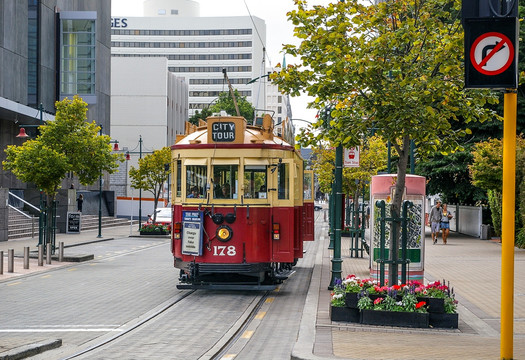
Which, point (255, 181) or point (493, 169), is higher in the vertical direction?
point (493, 169)

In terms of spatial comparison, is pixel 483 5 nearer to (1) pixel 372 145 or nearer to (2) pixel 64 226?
(1) pixel 372 145

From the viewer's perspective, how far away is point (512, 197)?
317 inches

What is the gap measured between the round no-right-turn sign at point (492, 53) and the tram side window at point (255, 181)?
8.46 meters

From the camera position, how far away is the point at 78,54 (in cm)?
5409

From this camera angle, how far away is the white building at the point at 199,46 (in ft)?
A: 478

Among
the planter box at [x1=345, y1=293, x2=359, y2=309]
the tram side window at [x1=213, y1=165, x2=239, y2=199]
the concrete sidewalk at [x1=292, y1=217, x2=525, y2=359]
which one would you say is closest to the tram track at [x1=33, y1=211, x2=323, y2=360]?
the concrete sidewalk at [x1=292, y1=217, x2=525, y2=359]

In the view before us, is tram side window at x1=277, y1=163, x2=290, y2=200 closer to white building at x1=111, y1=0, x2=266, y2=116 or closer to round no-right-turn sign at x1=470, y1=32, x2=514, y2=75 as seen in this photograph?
round no-right-turn sign at x1=470, y1=32, x2=514, y2=75

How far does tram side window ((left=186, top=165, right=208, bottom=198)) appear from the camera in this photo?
16359mm

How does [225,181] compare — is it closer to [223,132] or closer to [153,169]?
[223,132]

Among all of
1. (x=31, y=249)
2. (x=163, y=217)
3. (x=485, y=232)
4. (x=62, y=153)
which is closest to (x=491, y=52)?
(x=62, y=153)

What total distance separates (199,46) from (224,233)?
134488mm

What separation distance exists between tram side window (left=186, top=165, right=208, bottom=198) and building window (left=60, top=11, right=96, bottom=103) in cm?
3820

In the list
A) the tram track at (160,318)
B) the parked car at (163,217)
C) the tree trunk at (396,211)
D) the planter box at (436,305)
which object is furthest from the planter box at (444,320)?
the parked car at (163,217)

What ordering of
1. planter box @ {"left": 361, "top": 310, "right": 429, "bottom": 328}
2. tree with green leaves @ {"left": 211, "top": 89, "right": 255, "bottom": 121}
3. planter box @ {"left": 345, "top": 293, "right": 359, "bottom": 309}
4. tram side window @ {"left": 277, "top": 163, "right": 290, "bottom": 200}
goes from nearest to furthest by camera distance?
planter box @ {"left": 361, "top": 310, "right": 429, "bottom": 328}, planter box @ {"left": 345, "top": 293, "right": 359, "bottom": 309}, tram side window @ {"left": 277, "top": 163, "right": 290, "bottom": 200}, tree with green leaves @ {"left": 211, "top": 89, "right": 255, "bottom": 121}
